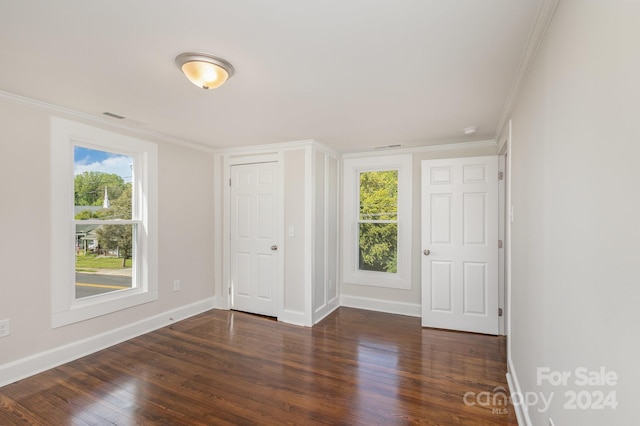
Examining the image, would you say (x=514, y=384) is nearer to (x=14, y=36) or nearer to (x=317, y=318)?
(x=317, y=318)

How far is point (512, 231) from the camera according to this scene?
238 cm

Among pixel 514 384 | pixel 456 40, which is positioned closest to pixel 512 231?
pixel 514 384

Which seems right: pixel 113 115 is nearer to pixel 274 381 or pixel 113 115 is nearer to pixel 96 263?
pixel 96 263

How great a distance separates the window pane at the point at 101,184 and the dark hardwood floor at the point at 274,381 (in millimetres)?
1391

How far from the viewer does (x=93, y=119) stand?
9.62 ft

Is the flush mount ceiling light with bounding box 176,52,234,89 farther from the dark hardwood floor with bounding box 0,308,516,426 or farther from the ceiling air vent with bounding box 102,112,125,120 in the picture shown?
the dark hardwood floor with bounding box 0,308,516,426

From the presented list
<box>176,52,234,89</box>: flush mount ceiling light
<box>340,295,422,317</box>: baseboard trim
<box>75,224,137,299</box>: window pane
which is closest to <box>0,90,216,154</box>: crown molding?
<box>75,224,137,299</box>: window pane

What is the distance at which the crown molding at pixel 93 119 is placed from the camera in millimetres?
2426

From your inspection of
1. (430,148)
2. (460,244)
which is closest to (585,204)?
(460,244)

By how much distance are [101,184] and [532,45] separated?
3.75 m

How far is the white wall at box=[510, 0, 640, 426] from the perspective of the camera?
0.76 metres

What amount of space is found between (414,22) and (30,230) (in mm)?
3235

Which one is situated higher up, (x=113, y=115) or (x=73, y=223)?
(x=113, y=115)

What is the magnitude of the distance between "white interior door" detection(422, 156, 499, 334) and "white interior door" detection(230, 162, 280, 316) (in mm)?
1951
